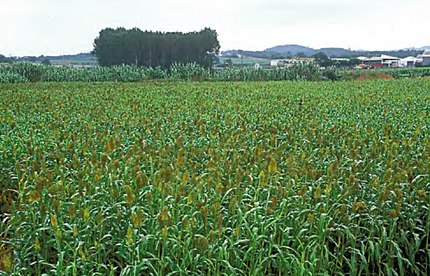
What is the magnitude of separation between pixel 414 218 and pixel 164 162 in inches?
84.1

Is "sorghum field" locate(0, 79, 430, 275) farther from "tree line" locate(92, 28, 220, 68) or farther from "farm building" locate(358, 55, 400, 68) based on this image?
→ "farm building" locate(358, 55, 400, 68)

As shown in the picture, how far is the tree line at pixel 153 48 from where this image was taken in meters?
45.7

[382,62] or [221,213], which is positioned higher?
[221,213]

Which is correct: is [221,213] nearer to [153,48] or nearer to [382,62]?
[153,48]

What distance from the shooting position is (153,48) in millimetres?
46125

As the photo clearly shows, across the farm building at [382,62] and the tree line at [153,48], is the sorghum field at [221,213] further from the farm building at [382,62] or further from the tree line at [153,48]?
Answer: the farm building at [382,62]

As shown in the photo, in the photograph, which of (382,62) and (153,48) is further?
(382,62)

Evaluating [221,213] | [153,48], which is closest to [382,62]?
[153,48]

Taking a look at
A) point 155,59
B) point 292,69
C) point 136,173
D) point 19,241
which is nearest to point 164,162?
point 136,173

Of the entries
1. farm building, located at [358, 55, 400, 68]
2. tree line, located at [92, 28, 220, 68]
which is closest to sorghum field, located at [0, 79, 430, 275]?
tree line, located at [92, 28, 220, 68]

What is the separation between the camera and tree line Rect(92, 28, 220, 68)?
150 feet

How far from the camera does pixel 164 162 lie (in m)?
4.88

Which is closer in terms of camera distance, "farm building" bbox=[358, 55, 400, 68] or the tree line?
the tree line

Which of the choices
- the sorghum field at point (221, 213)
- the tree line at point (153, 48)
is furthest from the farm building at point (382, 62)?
the sorghum field at point (221, 213)
